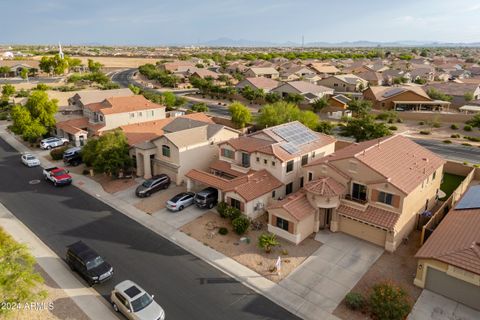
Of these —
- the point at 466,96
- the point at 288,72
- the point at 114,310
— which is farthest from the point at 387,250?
the point at 288,72

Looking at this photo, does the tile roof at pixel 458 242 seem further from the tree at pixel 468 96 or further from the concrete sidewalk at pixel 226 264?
the tree at pixel 468 96

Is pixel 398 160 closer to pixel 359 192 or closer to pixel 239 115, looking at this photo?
pixel 359 192

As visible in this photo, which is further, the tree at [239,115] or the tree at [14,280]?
the tree at [239,115]

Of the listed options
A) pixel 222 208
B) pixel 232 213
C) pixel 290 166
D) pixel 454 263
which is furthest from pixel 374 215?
pixel 222 208

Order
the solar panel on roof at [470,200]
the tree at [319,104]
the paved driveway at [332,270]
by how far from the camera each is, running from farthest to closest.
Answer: the tree at [319,104]
the solar panel on roof at [470,200]
the paved driveway at [332,270]

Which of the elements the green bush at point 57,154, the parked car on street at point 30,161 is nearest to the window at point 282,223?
the green bush at point 57,154

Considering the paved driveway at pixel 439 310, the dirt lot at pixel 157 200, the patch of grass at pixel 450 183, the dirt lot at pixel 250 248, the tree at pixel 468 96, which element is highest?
the tree at pixel 468 96

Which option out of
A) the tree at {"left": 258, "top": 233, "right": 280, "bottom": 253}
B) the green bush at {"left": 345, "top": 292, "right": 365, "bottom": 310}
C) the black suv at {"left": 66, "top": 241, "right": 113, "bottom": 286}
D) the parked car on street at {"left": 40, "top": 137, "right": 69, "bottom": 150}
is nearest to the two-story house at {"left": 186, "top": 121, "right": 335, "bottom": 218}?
the tree at {"left": 258, "top": 233, "right": 280, "bottom": 253}
